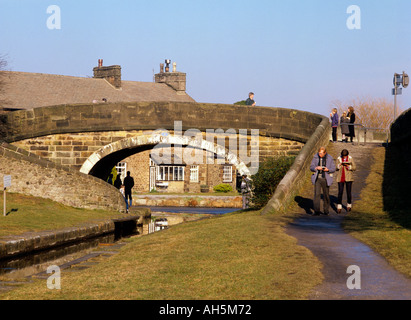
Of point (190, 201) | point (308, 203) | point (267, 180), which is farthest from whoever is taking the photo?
point (190, 201)

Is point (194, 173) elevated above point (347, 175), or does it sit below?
below

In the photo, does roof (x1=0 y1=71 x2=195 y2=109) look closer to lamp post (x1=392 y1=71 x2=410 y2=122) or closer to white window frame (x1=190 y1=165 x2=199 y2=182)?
white window frame (x1=190 y1=165 x2=199 y2=182)

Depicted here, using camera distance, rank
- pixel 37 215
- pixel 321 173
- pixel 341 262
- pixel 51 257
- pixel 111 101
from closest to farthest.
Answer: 1. pixel 341 262
2. pixel 51 257
3. pixel 321 173
4. pixel 37 215
5. pixel 111 101

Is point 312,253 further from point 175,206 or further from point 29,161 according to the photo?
point 175,206

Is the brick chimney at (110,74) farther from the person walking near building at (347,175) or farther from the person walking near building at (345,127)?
the person walking near building at (347,175)

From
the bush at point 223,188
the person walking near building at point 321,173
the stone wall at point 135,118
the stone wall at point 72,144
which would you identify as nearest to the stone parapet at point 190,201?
the bush at point 223,188

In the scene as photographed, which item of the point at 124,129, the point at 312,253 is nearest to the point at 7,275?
the point at 312,253

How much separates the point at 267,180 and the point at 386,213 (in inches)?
156

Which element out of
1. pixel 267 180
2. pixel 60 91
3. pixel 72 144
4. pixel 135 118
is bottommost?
pixel 267 180

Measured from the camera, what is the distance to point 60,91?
51.4m

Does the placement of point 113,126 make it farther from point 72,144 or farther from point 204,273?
point 204,273

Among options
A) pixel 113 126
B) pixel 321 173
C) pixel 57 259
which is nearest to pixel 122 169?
pixel 113 126
